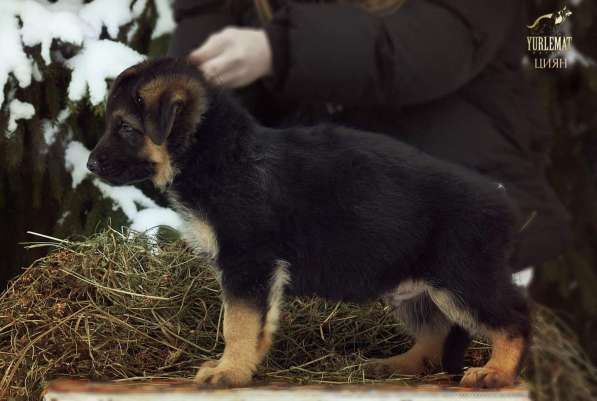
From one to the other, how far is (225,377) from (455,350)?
26.3 inches

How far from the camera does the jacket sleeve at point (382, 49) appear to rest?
230 centimetres

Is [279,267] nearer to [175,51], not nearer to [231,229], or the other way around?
[231,229]

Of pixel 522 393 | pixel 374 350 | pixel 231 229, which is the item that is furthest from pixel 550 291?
pixel 231 229

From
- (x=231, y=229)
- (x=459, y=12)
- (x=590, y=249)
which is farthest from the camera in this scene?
(x=590, y=249)

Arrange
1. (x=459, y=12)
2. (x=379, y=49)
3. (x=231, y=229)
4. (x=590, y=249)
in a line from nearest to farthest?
(x=231, y=229), (x=379, y=49), (x=459, y=12), (x=590, y=249)

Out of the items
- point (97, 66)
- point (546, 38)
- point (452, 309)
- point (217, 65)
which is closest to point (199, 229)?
point (217, 65)

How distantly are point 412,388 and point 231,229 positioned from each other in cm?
61

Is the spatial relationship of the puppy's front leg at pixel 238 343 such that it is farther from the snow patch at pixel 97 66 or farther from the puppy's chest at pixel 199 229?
the snow patch at pixel 97 66

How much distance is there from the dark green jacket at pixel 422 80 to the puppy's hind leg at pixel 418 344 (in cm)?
38

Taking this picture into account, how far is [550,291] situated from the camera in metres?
4.96

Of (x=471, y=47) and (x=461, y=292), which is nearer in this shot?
(x=461, y=292)

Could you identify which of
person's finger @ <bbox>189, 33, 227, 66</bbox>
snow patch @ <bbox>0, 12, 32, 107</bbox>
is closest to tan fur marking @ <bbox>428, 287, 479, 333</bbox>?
person's finger @ <bbox>189, 33, 227, 66</bbox>

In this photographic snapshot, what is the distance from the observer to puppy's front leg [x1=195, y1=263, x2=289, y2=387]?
209 cm

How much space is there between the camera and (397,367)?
2406 mm
